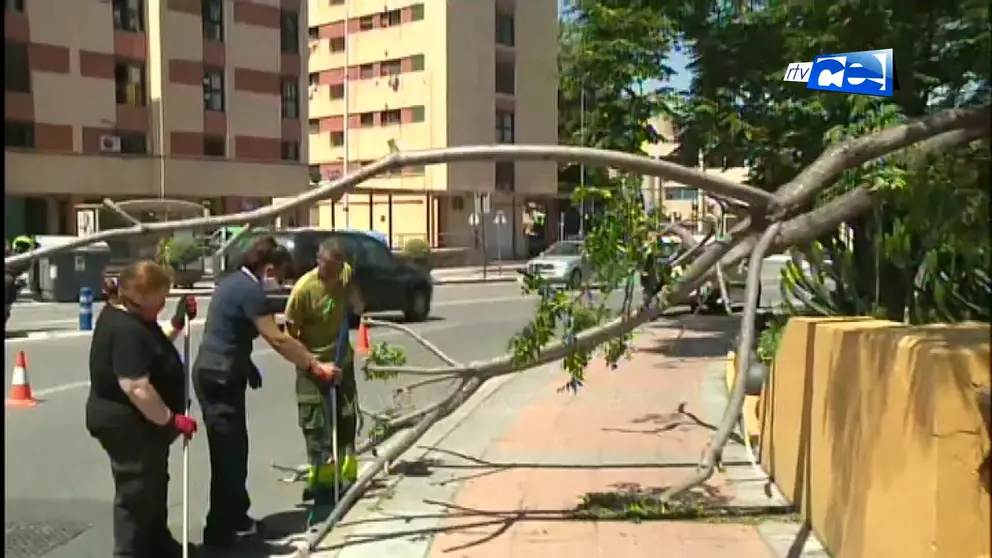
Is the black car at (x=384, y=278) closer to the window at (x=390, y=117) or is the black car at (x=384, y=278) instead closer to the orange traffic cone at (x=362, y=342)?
the orange traffic cone at (x=362, y=342)

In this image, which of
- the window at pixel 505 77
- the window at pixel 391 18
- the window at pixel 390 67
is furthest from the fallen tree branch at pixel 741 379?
the window at pixel 505 77

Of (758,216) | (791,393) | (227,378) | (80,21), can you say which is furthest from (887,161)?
(80,21)

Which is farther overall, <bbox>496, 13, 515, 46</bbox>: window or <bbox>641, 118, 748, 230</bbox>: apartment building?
<bbox>496, 13, 515, 46</bbox>: window

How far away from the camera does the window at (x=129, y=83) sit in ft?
133

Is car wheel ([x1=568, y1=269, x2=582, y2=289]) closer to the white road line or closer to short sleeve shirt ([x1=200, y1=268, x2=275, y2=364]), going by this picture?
short sleeve shirt ([x1=200, y1=268, x2=275, y2=364])

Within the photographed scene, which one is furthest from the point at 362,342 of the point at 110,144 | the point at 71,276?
the point at 110,144

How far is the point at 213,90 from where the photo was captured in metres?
43.9

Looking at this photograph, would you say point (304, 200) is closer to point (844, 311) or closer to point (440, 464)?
point (440, 464)

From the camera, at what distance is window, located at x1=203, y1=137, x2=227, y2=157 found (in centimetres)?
4322

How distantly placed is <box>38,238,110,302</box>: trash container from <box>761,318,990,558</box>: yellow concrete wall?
2099 cm

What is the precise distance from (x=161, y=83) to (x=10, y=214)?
809 cm

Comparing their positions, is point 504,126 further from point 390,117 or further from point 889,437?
point 889,437

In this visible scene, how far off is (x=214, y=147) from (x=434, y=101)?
1126cm

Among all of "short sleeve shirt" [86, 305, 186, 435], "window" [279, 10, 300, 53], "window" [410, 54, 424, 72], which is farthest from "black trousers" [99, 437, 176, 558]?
"window" [410, 54, 424, 72]
